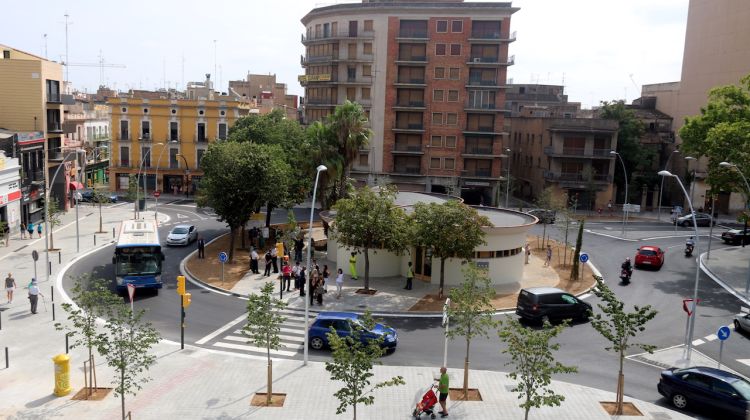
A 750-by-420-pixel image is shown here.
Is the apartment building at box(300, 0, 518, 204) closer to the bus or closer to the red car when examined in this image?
the red car

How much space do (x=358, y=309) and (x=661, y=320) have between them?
15.1 meters

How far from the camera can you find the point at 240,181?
39.7 metres

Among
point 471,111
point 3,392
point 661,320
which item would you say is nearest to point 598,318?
point 661,320

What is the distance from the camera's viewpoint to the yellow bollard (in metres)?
20.3

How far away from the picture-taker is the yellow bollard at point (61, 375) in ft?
66.6

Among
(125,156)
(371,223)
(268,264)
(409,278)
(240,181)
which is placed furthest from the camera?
(125,156)

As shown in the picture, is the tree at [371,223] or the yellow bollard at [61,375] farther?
the tree at [371,223]

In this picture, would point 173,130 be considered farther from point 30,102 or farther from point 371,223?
point 371,223

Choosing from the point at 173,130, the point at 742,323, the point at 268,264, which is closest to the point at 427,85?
the point at 173,130

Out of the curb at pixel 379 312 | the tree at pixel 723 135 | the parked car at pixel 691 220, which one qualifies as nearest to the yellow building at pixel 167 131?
Answer: the curb at pixel 379 312

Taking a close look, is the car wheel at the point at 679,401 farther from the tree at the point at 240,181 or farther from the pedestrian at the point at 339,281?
the tree at the point at 240,181

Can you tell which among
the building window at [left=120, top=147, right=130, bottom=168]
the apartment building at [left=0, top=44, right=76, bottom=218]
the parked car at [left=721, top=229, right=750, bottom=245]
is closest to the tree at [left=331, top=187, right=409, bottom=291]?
the parked car at [left=721, top=229, right=750, bottom=245]

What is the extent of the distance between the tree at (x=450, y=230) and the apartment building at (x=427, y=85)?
3711 cm

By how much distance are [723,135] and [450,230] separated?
2284 centimetres
